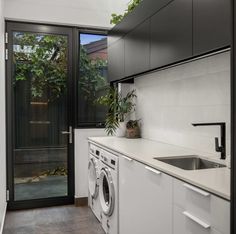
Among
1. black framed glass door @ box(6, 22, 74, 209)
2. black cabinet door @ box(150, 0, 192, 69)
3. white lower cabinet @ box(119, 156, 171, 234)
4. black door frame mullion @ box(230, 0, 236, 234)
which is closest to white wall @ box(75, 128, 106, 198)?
black framed glass door @ box(6, 22, 74, 209)

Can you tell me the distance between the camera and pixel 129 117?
379 centimetres

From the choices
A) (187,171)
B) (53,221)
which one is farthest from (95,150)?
(187,171)

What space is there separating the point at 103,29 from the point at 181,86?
5.81 ft

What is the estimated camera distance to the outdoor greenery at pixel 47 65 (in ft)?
11.8

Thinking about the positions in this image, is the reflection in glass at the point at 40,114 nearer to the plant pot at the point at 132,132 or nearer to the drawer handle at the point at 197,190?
the plant pot at the point at 132,132

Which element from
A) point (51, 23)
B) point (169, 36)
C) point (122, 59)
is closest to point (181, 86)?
point (169, 36)

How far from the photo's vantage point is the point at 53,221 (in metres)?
3.18

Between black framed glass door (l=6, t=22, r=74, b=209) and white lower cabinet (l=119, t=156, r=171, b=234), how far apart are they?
5.09 feet

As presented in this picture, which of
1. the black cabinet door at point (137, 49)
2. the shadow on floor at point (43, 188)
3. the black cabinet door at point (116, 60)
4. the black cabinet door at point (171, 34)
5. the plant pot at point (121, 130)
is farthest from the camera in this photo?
the shadow on floor at point (43, 188)

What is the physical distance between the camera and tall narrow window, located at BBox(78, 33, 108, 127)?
12.6 feet

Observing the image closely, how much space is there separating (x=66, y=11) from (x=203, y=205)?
3.13 metres

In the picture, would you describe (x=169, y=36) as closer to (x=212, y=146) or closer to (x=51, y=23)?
(x=212, y=146)

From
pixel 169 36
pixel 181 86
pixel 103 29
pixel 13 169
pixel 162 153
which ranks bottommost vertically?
pixel 13 169

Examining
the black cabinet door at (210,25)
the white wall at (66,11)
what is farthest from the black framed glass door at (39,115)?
the black cabinet door at (210,25)
